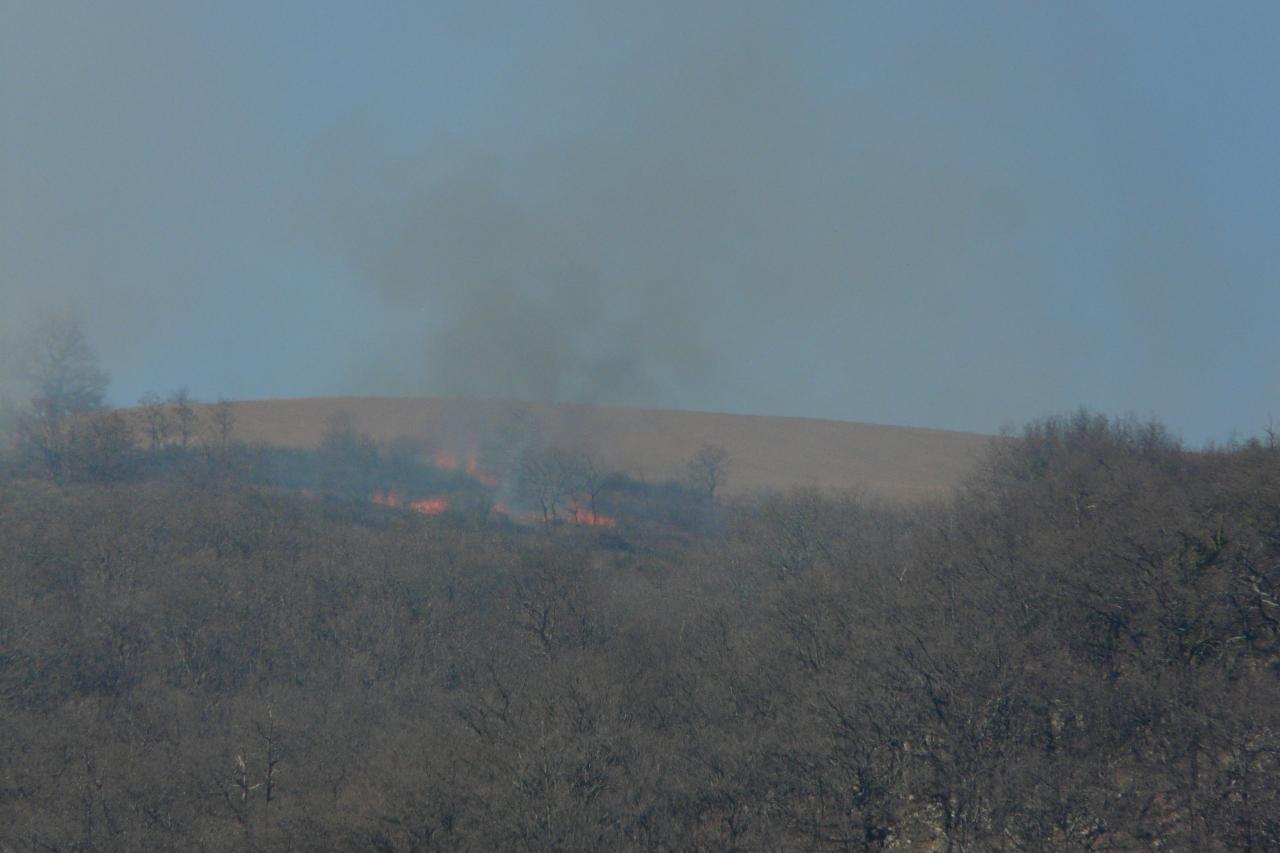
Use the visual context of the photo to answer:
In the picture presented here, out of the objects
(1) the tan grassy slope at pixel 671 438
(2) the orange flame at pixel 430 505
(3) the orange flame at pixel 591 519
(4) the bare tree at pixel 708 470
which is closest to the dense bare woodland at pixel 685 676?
(2) the orange flame at pixel 430 505

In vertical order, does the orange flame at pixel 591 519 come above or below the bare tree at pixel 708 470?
below

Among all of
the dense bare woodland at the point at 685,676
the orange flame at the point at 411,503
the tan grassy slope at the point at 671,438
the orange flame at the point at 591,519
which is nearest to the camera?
the dense bare woodland at the point at 685,676

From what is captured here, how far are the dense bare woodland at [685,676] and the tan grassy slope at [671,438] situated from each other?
65.7ft

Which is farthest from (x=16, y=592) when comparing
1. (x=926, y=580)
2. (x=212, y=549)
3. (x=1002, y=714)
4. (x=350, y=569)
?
(x=1002, y=714)

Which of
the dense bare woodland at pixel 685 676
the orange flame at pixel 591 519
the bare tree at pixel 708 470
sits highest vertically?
the bare tree at pixel 708 470

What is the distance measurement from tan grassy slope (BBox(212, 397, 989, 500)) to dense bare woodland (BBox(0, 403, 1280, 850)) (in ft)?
65.7

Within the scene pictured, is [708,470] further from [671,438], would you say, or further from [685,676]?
[685,676]

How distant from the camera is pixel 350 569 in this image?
60062mm

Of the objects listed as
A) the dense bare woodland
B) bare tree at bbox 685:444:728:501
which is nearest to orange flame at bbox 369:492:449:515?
the dense bare woodland

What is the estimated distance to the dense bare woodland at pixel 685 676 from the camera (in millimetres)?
24891

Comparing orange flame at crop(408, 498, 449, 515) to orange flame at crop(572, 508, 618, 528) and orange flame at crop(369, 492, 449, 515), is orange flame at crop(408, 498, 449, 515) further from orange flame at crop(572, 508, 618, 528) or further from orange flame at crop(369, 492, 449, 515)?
orange flame at crop(572, 508, 618, 528)

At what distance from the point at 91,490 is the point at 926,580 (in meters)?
52.1

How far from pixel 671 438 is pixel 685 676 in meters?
57.1

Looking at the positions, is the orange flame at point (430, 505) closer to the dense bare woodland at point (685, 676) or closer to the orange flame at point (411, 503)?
the orange flame at point (411, 503)
